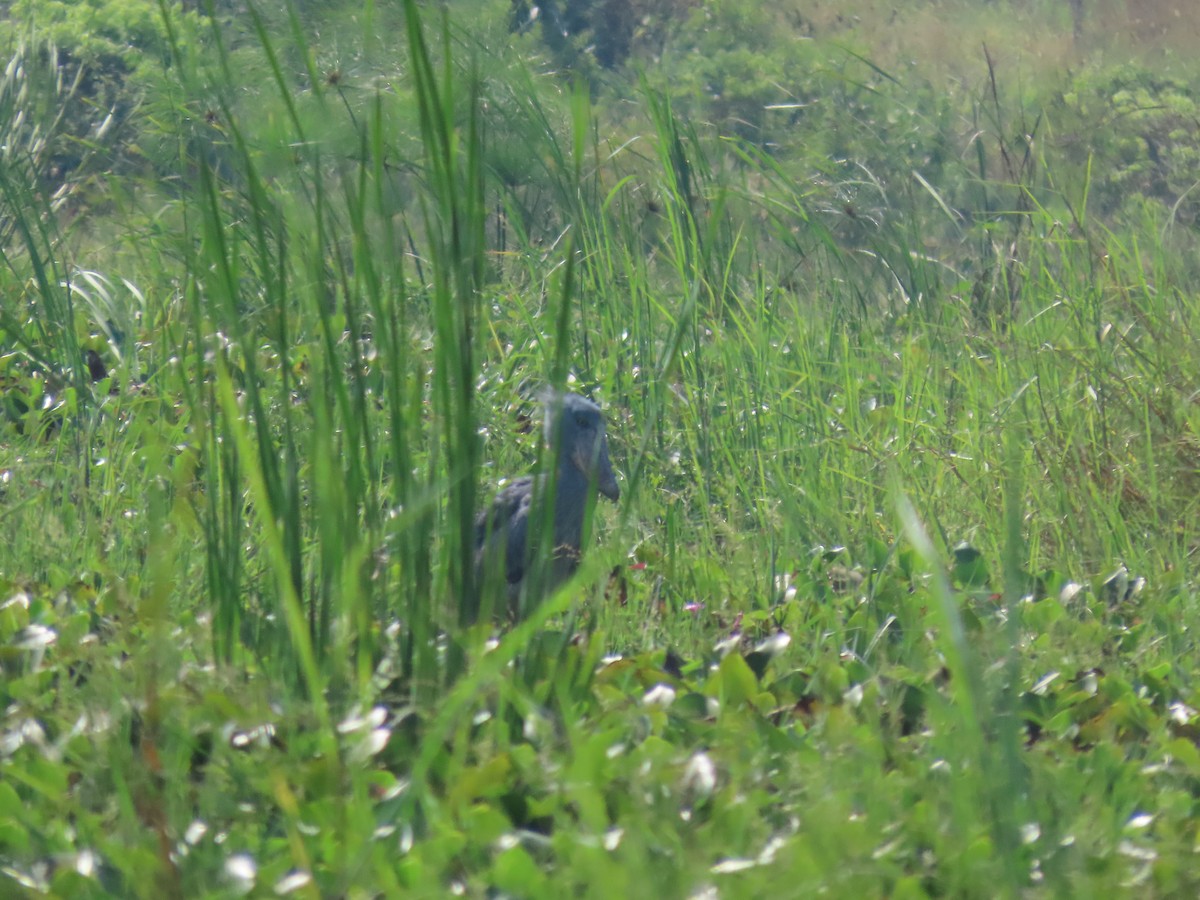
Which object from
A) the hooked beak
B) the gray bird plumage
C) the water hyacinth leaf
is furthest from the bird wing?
the water hyacinth leaf

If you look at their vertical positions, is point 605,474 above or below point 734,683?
below

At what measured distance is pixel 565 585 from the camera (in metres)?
1.78

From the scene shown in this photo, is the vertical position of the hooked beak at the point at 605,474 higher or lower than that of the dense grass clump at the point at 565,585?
lower

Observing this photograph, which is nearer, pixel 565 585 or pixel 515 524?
pixel 565 585

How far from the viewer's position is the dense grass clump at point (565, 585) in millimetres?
1518

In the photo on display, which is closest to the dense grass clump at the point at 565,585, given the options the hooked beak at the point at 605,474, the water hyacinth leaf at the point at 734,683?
the water hyacinth leaf at the point at 734,683

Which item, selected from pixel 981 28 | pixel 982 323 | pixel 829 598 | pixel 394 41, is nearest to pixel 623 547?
pixel 829 598

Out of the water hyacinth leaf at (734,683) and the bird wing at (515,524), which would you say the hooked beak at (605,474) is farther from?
the water hyacinth leaf at (734,683)

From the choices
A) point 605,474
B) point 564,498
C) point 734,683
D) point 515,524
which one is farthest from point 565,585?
point 564,498

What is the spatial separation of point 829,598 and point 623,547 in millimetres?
571

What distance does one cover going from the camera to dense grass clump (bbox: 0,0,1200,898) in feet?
4.98

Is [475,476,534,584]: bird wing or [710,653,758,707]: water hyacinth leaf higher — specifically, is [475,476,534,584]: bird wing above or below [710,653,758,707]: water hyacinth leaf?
below

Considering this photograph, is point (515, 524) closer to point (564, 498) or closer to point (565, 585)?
point (564, 498)

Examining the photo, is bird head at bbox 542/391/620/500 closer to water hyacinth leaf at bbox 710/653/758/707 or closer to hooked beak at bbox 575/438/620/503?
hooked beak at bbox 575/438/620/503
